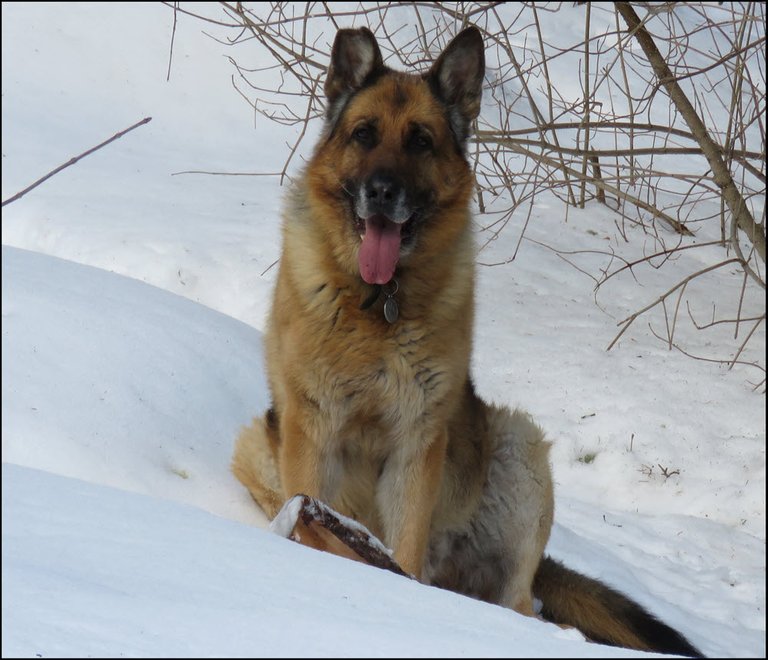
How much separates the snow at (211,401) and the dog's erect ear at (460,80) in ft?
5.65

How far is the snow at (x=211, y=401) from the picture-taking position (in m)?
2.05

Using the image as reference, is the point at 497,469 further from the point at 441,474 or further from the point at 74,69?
the point at 74,69

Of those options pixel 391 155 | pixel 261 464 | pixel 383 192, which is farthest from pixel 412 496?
pixel 391 155

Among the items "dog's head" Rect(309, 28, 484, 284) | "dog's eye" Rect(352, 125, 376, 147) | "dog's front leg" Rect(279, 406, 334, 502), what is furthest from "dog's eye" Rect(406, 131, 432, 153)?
"dog's front leg" Rect(279, 406, 334, 502)

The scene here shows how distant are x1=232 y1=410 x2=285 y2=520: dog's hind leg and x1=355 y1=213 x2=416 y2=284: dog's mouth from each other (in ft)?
2.72

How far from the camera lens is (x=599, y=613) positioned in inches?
171

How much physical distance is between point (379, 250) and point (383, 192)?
10.1 inches

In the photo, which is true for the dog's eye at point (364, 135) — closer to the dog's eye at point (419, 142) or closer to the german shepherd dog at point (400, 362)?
the german shepherd dog at point (400, 362)

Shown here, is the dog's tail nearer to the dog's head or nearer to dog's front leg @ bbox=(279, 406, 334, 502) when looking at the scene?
dog's front leg @ bbox=(279, 406, 334, 502)

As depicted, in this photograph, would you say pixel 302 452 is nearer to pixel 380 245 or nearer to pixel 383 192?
pixel 380 245

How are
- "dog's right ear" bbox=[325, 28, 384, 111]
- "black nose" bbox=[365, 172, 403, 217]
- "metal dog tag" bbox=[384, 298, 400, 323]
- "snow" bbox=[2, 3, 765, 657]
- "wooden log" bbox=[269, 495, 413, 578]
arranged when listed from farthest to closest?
"dog's right ear" bbox=[325, 28, 384, 111] < "metal dog tag" bbox=[384, 298, 400, 323] < "black nose" bbox=[365, 172, 403, 217] < "wooden log" bbox=[269, 495, 413, 578] < "snow" bbox=[2, 3, 765, 657]

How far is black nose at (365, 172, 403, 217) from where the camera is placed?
154 inches

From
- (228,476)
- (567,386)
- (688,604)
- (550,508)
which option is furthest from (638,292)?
(228,476)

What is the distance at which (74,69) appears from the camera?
1239cm
